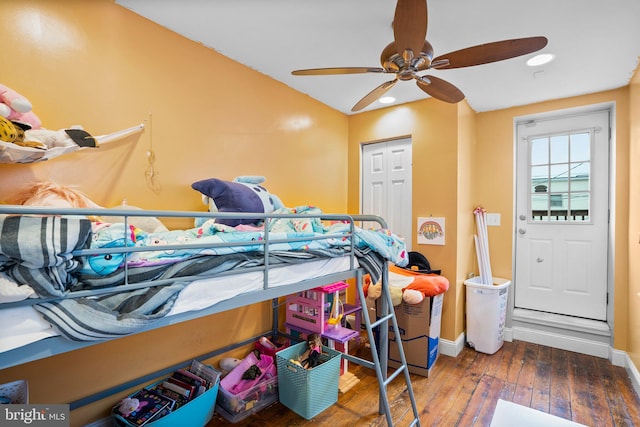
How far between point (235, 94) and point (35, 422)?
2.00 m

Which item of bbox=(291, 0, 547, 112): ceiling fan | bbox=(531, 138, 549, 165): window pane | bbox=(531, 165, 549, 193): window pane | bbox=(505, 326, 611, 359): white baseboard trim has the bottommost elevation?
bbox=(505, 326, 611, 359): white baseboard trim

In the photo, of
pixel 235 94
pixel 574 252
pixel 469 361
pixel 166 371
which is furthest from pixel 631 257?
pixel 166 371

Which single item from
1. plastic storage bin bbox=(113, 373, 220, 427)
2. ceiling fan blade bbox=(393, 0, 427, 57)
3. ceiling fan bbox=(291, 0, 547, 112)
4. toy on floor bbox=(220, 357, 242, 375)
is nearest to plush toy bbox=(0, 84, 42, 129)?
ceiling fan bbox=(291, 0, 547, 112)

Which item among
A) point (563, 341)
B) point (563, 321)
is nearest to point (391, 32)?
point (563, 321)

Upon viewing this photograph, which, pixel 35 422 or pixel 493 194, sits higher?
pixel 493 194

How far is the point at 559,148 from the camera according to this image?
3014 mm

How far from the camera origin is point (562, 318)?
2.94 m

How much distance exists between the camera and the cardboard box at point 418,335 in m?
2.46

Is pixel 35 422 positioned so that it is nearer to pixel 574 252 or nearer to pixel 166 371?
pixel 166 371

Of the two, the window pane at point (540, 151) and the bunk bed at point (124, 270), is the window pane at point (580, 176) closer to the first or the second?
the window pane at point (540, 151)

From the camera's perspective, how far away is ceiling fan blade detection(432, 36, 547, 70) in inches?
53.2

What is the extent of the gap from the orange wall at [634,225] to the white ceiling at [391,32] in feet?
0.79

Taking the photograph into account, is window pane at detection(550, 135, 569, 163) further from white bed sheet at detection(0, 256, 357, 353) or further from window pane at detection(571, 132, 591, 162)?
white bed sheet at detection(0, 256, 357, 353)

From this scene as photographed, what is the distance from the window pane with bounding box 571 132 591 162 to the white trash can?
53.5 inches
